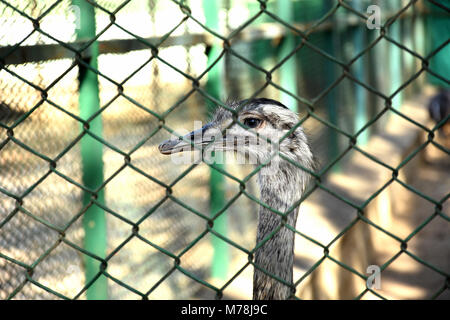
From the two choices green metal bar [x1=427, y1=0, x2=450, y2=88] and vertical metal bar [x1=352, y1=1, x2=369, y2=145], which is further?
green metal bar [x1=427, y1=0, x2=450, y2=88]

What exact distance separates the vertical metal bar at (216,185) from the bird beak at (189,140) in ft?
4.43

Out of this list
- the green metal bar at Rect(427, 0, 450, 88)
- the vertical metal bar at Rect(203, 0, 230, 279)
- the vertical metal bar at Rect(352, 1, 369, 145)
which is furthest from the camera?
the green metal bar at Rect(427, 0, 450, 88)

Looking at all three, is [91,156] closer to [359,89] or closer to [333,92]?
[333,92]

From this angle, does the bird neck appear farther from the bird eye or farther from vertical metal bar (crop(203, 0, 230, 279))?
vertical metal bar (crop(203, 0, 230, 279))

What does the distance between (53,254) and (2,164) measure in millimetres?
550

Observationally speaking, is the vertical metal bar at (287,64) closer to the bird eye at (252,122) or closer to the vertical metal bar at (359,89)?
the vertical metal bar at (359,89)

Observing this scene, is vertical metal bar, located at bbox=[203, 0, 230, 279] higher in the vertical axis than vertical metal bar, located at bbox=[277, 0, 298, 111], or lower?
lower

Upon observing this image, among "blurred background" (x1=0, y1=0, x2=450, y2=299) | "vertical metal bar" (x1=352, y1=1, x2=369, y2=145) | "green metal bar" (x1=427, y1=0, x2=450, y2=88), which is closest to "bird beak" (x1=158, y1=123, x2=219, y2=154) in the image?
"blurred background" (x1=0, y1=0, x2=450, y2=299)

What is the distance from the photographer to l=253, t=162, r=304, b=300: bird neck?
2.60m

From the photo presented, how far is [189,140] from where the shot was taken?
2.54 meters

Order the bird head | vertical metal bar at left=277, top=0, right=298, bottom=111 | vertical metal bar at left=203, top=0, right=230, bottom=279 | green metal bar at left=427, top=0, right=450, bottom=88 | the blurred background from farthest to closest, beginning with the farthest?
green metal bar at left=427, top=0, right=450, bottom=88
vertical metal bar at left=277, top=0, right=298, bottom=111
vertical metal bar at left=203, top=0, right=230, bottom=279
the bird head
the blurred background

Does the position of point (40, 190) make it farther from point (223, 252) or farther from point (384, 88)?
point (384, 88)

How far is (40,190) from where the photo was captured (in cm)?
278

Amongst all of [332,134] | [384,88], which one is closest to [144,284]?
[332,134]
